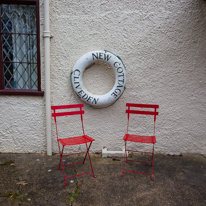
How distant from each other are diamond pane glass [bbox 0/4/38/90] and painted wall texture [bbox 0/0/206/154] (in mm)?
257

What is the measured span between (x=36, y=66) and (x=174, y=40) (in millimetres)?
2302

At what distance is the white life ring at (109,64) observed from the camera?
118 inches

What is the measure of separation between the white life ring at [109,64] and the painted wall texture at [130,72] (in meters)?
0.18

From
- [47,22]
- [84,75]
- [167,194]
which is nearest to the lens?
[167,194]

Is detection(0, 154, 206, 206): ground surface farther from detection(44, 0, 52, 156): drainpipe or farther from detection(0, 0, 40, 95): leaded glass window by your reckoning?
detection(0, 0, 40, 95): leaded glass window

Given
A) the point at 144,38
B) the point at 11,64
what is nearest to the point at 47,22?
the point at 11,64

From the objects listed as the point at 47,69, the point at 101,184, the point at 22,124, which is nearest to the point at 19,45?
the point at 47,69

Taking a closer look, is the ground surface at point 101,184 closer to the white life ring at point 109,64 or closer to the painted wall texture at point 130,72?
the painted wall texture at point 130,72

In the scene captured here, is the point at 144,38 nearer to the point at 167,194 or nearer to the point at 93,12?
the point at 93,12

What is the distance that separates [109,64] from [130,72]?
396mm

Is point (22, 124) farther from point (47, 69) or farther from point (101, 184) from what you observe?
point (101, 184)

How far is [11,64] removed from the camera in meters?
3.22

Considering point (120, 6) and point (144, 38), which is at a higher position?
point (120, 6)

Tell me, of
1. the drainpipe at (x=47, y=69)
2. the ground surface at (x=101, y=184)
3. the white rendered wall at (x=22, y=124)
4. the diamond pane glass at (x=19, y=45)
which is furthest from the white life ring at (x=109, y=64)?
the ground surface at (x=101, y=184)
